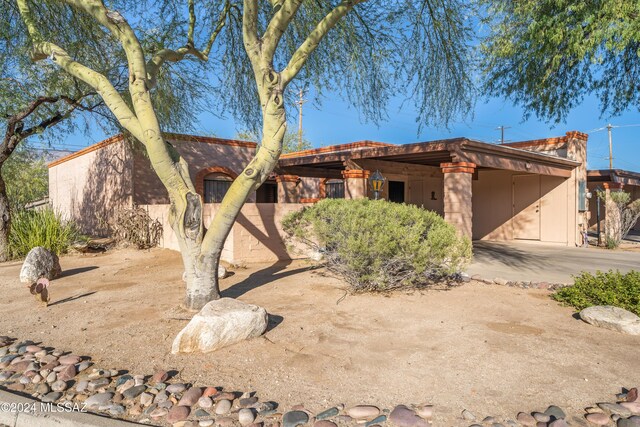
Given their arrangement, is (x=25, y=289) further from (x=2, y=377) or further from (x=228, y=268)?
(x=2, y=377)

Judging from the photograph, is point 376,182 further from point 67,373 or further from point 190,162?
point 67,373

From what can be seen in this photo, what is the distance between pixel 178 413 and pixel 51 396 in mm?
1020

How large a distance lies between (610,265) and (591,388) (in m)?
7.48

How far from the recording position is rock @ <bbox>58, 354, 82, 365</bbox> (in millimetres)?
3452

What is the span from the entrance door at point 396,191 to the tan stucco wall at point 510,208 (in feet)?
8.78

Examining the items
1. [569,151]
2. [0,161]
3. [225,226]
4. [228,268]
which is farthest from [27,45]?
[569,151]

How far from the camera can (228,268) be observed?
8.45 m

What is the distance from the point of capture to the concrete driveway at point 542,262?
7.68 m

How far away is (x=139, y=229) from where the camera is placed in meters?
11.4

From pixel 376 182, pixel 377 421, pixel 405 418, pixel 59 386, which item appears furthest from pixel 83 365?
pixel 376 182

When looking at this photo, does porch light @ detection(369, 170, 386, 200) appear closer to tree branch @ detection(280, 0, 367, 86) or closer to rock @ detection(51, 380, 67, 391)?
tree branch @ detection(280, 0, 367, 86)

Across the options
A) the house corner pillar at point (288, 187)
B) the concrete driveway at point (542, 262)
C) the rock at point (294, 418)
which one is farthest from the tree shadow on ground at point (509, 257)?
the rock at point (294, 418)

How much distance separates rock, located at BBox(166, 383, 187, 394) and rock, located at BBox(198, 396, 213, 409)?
0.77 ft

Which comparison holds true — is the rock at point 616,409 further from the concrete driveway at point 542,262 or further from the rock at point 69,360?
the concrete driveway at point 542,262
